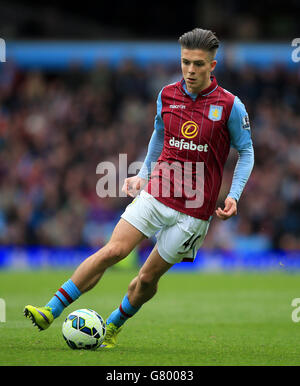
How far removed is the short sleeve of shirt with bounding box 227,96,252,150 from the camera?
6.17 m

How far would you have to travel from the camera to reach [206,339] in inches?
278

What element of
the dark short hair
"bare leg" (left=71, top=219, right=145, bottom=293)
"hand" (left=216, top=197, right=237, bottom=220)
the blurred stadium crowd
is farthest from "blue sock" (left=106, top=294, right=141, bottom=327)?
the blurred stadium crowd

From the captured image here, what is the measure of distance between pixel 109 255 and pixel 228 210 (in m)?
0.99

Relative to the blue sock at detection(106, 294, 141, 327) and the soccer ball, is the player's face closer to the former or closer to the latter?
the blue sock at detection(106, 294, 141, 327)

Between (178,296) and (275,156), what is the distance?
287 inches

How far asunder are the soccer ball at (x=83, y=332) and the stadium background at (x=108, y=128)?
1052 centimetres

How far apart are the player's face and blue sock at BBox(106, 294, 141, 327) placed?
191 cm

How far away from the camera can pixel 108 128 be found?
18922 mm

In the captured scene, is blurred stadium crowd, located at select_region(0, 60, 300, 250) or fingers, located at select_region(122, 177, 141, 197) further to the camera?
blurred stadium crowd, located at select_region(0, 60, 300, 250)

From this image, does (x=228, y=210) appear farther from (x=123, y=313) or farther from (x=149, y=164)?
(x=123, y=313)

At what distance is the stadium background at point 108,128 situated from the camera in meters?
17.2

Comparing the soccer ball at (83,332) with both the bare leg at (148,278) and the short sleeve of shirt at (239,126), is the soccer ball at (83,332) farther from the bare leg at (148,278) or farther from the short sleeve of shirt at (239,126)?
the short sleeve of shirt at (239,126)

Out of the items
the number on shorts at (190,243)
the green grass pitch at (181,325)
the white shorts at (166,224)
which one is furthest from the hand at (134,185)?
the green grass pitch at (181,325)
